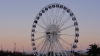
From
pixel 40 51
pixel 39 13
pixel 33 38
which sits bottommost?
pixel 40 51

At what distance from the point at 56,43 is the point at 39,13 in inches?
446

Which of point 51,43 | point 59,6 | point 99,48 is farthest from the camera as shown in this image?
point 99,48

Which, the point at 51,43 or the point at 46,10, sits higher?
the point at 46,10

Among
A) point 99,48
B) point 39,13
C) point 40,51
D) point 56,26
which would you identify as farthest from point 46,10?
point 99,48

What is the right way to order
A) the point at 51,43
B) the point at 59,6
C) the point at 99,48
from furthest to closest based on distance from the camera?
the point at 99,48, the point at 59,6, the point at 51,43

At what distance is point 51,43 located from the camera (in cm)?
6262

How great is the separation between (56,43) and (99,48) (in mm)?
18893

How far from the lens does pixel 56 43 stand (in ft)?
206

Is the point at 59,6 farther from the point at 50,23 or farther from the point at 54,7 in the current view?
the point at 50,23

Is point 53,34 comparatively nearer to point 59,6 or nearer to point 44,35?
point 44,35

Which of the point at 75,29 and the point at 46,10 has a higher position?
the point at 46,10

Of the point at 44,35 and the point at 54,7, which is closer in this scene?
the point at 44,35

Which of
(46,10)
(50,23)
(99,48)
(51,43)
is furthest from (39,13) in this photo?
(99,48)

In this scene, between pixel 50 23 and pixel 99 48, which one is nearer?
pixel 50 23
